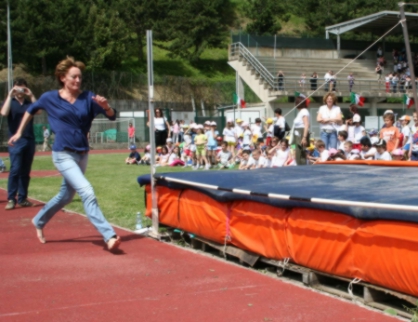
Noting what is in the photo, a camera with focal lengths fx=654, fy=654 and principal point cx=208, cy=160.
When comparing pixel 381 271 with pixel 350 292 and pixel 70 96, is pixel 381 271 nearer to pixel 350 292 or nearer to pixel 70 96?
pixel 350 292

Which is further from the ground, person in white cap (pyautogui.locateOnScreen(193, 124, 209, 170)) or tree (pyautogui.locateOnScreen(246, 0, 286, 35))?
tree (pyautogui.locateOnScreen(246, 0, 286, 35))

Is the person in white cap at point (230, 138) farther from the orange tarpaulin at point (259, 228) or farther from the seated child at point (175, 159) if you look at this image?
the orange tarpaulin at point (259, 228)

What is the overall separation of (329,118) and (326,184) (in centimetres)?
672

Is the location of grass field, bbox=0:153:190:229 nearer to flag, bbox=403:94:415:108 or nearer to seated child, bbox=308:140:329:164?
seated child, bbox=308:140:329:164

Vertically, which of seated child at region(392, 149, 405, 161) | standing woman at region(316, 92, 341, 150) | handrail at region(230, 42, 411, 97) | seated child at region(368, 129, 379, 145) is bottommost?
seated child at region(392, 149, 405, 161)

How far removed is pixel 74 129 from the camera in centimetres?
648

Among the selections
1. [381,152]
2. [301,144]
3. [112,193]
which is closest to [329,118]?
[301,144]

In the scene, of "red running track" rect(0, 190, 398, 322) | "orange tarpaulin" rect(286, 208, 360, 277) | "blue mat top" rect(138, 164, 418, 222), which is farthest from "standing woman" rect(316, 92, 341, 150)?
"orange tarpaulin" rect(286, 208, 360, 277)

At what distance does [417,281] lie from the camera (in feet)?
14.0

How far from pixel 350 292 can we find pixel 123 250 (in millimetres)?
2608

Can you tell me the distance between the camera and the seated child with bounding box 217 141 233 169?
19969 mm

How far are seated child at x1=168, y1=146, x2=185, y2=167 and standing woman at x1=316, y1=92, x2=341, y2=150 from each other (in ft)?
30.9

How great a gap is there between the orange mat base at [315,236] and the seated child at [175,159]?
1463 cm

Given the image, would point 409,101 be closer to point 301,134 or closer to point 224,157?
point 224,157
